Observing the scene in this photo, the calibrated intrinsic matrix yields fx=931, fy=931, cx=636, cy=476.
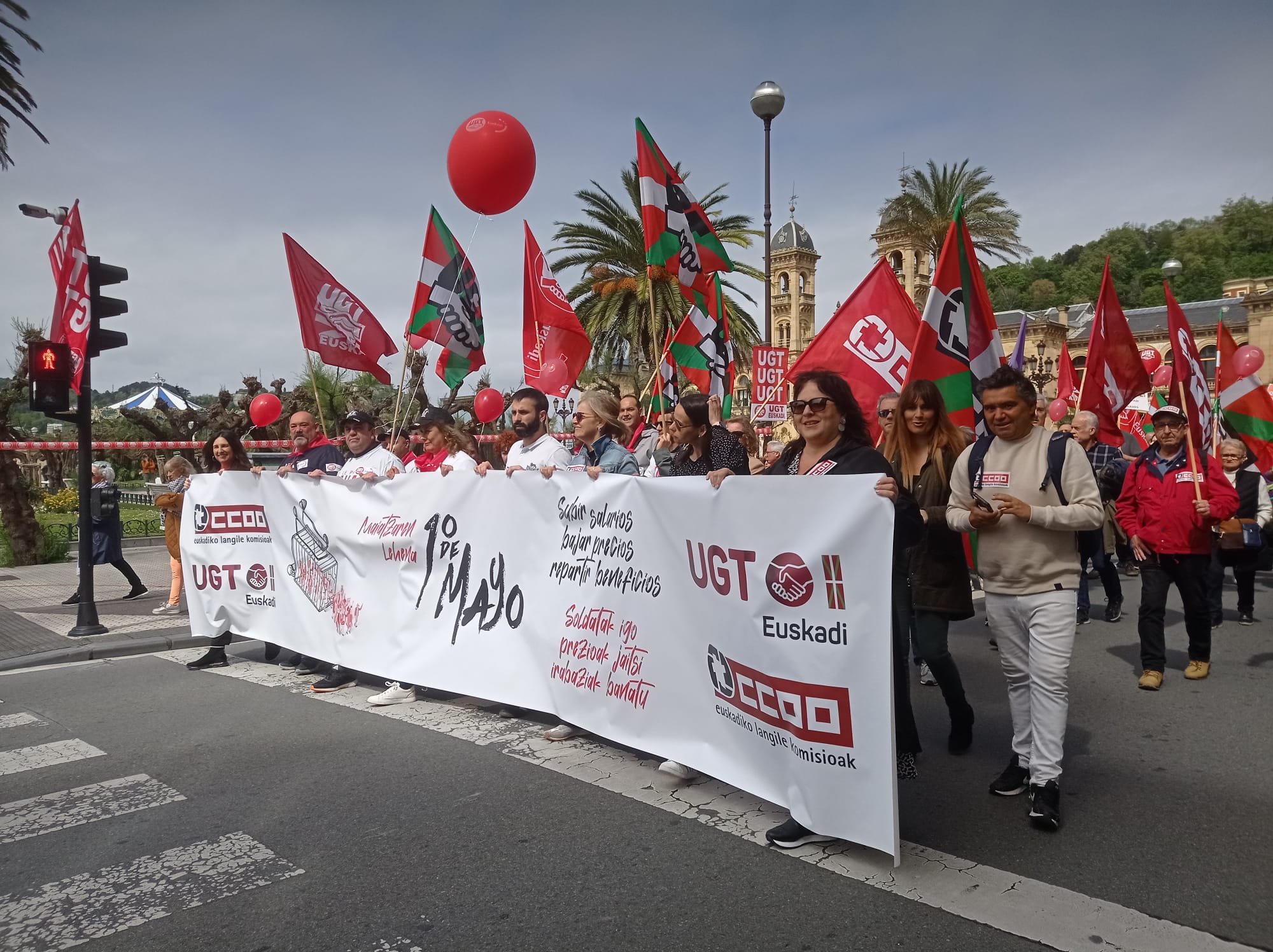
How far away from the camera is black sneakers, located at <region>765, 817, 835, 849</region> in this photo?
3.69m

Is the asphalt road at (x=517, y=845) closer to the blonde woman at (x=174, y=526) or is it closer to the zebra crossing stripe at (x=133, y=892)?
the zebra crossing stripe at (x=133, y=892)

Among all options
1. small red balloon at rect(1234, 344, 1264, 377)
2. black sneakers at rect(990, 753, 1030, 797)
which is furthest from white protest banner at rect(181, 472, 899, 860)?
small red balloon at rect(1234, 344, 1264, 377)

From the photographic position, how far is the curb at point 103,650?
8.25 m

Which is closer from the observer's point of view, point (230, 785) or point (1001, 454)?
point (1001, 454)

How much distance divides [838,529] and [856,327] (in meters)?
3.39

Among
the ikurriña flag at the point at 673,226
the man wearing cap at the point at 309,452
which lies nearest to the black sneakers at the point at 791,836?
the man wearing cap at the point at 309,452

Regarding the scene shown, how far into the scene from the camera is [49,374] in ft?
31.2

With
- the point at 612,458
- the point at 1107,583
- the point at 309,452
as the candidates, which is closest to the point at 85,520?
the point at 309,452

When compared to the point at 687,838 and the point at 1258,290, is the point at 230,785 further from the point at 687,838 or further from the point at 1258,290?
the point at 1258,290

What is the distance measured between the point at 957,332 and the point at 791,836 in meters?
2.92

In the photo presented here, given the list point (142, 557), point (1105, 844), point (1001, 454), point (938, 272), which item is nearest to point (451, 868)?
point (1105, 844)

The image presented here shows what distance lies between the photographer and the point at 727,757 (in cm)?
412

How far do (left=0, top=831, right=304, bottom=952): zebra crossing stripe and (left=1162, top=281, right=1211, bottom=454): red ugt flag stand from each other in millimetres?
6102

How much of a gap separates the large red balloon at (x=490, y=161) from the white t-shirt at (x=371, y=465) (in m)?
2.54
